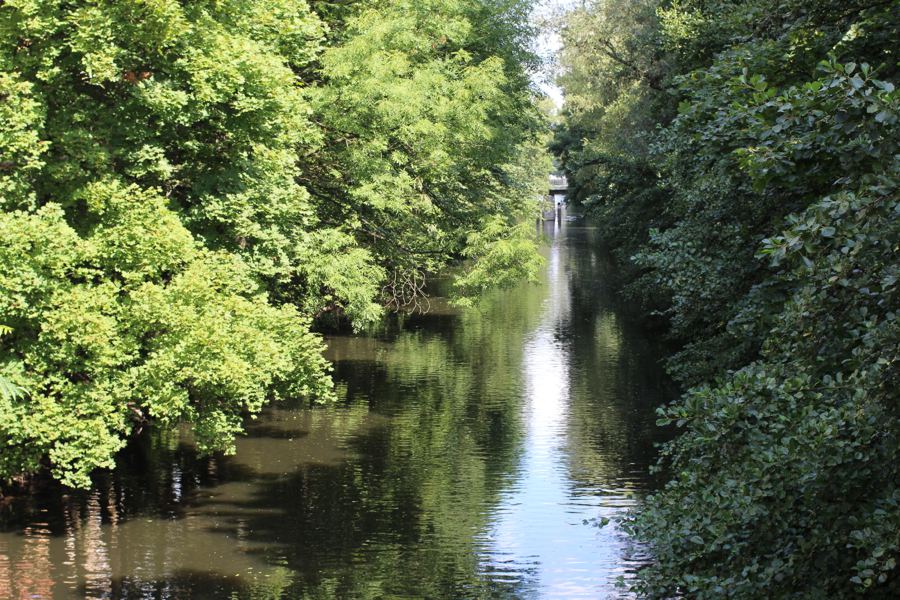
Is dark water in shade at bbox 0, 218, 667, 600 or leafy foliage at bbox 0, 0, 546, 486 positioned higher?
leafy foliage at bbox 0, 0, 546, 486

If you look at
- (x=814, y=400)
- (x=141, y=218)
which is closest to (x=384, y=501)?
(x=141, y=218)

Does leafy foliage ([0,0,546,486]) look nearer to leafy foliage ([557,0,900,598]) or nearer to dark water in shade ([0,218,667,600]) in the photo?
dark water in shade ([0,218,667,600])

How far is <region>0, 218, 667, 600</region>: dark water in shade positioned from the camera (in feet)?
60.7

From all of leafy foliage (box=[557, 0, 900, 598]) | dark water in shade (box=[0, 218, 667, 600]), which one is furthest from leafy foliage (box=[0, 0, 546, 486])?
leafy foliage (box=[557, 0, 900, 598])

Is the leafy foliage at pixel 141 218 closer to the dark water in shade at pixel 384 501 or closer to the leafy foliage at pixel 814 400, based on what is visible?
the dark water in shade at pixel 384 501

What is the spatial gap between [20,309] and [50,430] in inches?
83.2

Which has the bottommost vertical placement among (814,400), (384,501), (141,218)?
(384,501)

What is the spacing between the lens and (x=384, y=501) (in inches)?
895

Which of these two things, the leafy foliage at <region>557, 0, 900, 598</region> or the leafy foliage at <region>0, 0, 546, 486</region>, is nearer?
the leafy foliage at <region>557, 0, 900, 598</region>

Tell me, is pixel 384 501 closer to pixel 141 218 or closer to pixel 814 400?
pixel 141 218

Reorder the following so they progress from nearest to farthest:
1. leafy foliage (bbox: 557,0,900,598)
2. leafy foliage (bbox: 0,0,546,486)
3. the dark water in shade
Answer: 1. leafy foliage (bbox: 557,0,900,598)
2. the dark water in shade
3. leafy foliage (bbox: 0,0,546,486)

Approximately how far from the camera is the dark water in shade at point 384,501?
60.7 feet

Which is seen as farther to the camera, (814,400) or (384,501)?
(384,501)

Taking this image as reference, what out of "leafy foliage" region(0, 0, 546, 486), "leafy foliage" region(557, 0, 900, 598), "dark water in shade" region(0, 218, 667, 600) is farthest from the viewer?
"leafy foliage" region(0, 0, 546, 486)
